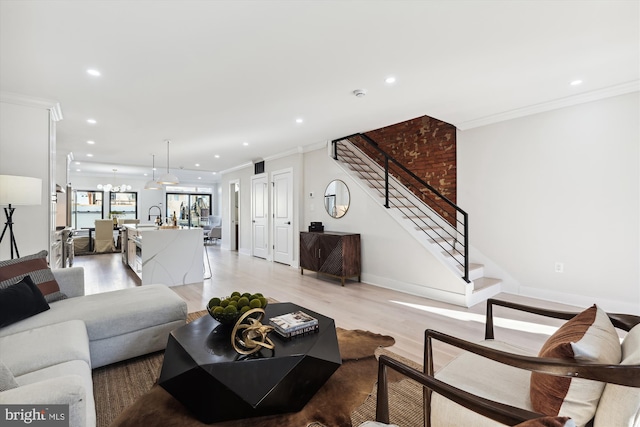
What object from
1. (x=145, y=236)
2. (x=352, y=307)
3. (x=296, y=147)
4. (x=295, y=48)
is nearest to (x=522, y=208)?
(x=352, y=307)

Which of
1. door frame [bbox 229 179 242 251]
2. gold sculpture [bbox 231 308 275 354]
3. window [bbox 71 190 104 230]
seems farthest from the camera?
window [bbox 71 190 104 230]

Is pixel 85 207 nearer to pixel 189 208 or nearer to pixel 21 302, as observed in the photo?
pixel 189 208

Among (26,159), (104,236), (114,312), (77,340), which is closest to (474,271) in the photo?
(114,312)

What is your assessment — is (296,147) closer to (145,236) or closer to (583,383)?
(145,236)

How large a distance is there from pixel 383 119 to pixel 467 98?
3.87 feet

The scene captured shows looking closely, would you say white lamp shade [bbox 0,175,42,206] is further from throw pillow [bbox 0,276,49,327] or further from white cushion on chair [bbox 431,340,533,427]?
white cushion on chair [bbox 431,340,533,427]

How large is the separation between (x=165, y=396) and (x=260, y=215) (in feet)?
19.3

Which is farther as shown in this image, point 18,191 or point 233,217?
point 233,217

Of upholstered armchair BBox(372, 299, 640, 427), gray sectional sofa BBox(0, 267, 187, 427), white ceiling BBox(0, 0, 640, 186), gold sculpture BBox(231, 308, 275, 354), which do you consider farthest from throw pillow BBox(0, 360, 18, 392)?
white ceiling BBox(0, 0, 640, 186)

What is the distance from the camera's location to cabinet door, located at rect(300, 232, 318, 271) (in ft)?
17.2

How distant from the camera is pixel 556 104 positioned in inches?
146

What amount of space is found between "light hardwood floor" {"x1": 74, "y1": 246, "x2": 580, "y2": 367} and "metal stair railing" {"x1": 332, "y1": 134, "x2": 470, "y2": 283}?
0.98 m

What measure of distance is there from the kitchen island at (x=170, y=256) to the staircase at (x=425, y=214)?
9.80ft

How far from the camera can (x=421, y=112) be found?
4.10 m
